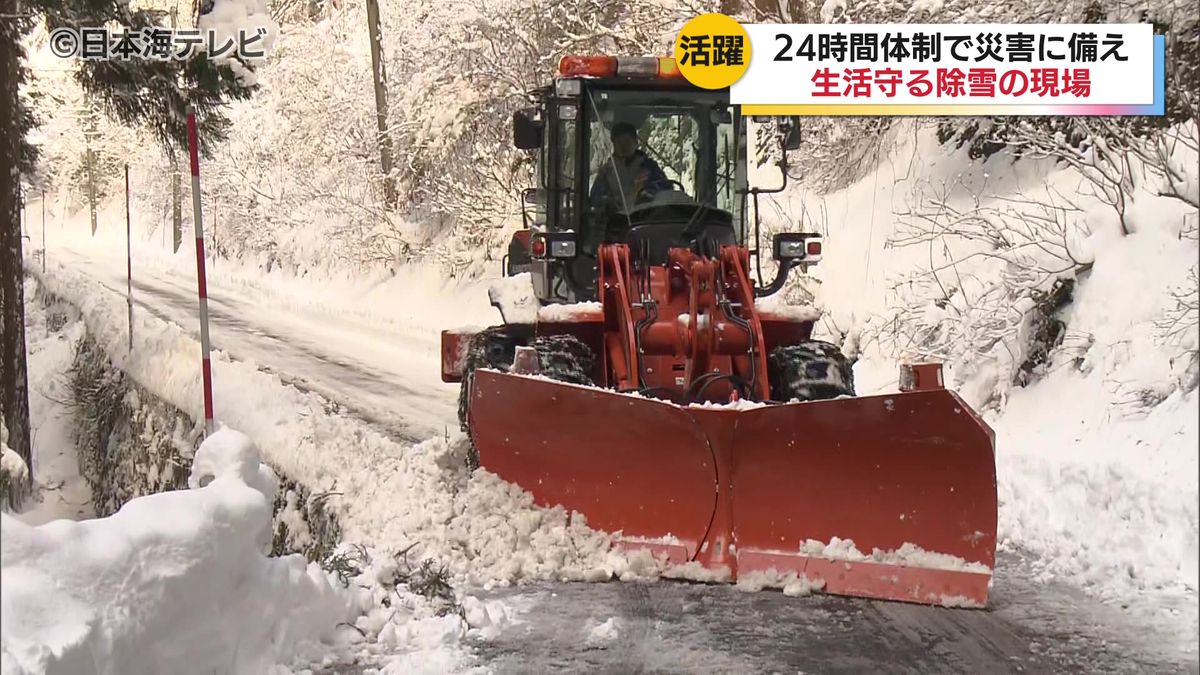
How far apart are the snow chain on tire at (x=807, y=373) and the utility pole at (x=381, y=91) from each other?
14.4 metres

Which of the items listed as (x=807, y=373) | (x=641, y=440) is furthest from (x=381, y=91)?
(x=641, y=440)

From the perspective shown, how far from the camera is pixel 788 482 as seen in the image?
4301 mm

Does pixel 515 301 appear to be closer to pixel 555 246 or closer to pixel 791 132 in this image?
pixel 555 246

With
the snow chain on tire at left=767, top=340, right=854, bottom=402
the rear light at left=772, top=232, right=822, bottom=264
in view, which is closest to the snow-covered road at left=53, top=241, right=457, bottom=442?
the rear light at left=772, top=232, right=822, bottom=264

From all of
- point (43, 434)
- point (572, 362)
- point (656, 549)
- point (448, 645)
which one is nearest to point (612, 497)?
point (656, 549)

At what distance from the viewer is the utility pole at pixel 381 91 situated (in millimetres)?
18609

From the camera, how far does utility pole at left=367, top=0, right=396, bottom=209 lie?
18609 mm

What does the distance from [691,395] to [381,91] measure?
50.1ft

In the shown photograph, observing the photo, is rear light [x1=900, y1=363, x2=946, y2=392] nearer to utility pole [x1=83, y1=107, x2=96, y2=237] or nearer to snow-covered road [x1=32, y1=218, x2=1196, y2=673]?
snow-covered road [x1=32, y1=218, x2=1196, y2=673]

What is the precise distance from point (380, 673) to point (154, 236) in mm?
17823

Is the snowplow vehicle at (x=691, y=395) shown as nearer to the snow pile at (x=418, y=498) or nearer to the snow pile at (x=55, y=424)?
the snow pile at (x=418, y=498)

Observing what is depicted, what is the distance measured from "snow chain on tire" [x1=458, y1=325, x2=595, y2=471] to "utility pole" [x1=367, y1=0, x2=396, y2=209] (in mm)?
13053

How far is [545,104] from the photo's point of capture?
6125 millimetres

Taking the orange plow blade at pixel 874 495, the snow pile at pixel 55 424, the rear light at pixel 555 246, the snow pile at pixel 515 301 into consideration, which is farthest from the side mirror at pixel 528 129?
the snow pile at pixel 55 424
